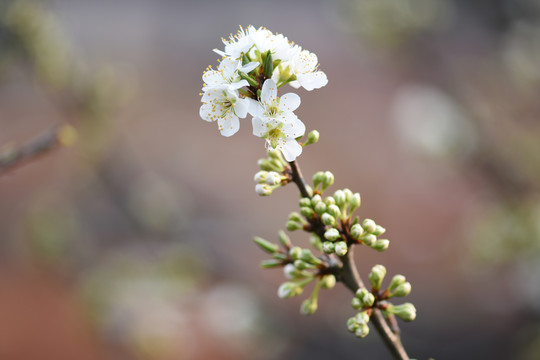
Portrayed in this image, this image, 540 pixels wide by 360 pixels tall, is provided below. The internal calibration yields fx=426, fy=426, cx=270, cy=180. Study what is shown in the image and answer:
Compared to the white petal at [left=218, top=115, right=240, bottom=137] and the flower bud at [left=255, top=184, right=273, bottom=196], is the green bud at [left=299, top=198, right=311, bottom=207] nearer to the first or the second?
the flower bud at [left=255, top=184, right=273, bottom=196]

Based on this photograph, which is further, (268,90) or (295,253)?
(295,253)

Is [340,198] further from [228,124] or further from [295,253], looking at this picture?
[228,124]

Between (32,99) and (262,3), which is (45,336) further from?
(262,3)

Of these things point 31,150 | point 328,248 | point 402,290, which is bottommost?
point 402,290

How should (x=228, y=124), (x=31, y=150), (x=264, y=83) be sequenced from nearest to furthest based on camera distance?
(x=264, y=83)
(x=228, y=124)
(x=31, y=150)

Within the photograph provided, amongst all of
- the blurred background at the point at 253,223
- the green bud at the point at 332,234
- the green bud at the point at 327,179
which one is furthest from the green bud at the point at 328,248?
the blurred background at the point at 253,223

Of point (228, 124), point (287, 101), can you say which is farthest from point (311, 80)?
point (228, 124)

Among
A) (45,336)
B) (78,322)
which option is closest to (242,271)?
(78,322)
